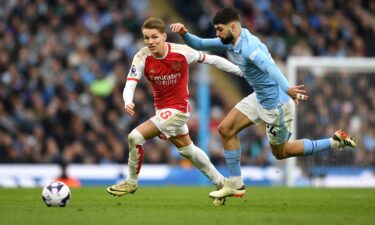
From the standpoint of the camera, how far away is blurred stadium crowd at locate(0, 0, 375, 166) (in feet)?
62.1

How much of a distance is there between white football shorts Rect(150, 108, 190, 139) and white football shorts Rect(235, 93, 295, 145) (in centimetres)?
74

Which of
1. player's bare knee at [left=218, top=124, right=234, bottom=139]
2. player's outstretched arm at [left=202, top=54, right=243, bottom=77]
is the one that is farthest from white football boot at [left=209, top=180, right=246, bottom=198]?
player's outstretched arm at [left=202, top=54, right=243, bottom=77]

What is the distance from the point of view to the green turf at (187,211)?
7871 mm

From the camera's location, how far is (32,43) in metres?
20.5

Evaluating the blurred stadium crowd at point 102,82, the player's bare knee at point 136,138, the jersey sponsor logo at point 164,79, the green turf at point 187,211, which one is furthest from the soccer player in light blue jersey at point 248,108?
the blurred stadium crowd at point 102,82

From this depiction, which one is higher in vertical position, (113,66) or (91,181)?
(113,66)

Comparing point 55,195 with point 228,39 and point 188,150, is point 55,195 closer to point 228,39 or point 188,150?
point 188,150

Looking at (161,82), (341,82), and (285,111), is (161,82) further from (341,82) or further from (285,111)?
(341,82)

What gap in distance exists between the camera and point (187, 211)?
30.1 ft

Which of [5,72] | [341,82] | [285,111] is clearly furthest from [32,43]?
[285,111]

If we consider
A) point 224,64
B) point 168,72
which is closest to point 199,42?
point 224,64

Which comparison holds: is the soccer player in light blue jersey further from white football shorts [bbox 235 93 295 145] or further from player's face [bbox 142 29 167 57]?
player's face [bbox 142 29 167 57]

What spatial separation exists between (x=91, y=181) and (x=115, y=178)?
1.78 feet

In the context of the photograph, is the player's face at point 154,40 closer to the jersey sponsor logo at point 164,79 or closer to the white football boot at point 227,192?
the jersey sponsor logo at point 164,79
